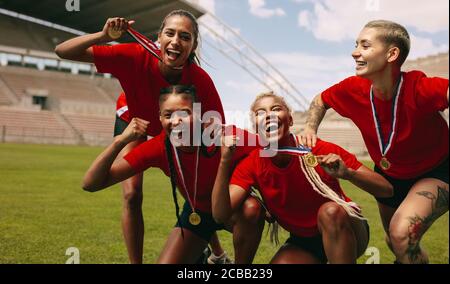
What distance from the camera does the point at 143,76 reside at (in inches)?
98.9

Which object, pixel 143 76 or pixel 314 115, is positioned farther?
pixel 314 115

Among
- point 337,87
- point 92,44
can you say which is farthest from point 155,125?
point 337,87

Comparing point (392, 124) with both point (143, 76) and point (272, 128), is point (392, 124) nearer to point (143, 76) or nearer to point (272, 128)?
point (272, 128)

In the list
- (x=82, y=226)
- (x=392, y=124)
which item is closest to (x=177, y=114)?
(x=392, y=124)

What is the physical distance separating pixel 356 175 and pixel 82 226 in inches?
130

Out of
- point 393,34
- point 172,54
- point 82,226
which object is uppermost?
point 393,34

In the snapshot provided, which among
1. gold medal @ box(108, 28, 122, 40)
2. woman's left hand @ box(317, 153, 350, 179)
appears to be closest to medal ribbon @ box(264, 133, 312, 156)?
woman's left hand @ box(317, 153, 350, 179)

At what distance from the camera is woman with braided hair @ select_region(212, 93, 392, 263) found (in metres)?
2.21

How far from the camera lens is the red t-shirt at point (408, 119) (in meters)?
2.43

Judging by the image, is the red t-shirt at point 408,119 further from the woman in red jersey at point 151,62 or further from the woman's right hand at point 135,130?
the woman's right hand at point 135,130

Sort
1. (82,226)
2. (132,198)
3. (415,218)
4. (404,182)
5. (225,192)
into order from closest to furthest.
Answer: (225,192) → (415,218) → (404,182) → (132,198) → (82,226)

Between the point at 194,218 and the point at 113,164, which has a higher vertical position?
the point at 113,164

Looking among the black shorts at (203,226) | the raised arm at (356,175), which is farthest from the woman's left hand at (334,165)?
the black shorts at (203,226)
